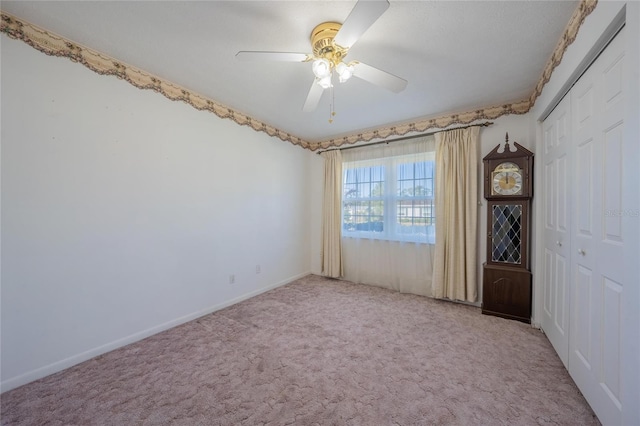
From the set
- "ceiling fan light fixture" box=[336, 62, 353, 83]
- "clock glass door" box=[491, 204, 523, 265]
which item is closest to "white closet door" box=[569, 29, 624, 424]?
"clock glass door" box=[491, 204, 523, 265]

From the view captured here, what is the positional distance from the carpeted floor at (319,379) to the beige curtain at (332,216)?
4.82 ft

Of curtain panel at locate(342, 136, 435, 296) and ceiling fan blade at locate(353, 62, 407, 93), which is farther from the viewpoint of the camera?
curtain panel at locate(342, 136, 435, 296)

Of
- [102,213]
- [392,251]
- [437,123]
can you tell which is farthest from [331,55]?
[392,251]

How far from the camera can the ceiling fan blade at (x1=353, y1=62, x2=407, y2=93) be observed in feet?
5.55

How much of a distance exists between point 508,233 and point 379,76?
7.52 feet

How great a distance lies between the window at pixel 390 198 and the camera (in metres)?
3.34

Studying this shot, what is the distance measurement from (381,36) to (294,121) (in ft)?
6.05

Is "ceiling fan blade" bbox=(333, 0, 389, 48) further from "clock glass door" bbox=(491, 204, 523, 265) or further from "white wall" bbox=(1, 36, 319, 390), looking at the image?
"clock glass door" bbox=(491, 204, 523, 265)

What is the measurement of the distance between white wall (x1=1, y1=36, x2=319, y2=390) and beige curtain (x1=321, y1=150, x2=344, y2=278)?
4.81 ft

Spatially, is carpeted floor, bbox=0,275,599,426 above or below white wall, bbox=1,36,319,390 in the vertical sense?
below

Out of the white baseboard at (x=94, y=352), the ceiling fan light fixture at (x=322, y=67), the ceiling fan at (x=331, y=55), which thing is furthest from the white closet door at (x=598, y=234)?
the white baseboard at (x=94, y=352)

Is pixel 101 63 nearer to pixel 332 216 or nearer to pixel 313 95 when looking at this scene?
pixel 313 95

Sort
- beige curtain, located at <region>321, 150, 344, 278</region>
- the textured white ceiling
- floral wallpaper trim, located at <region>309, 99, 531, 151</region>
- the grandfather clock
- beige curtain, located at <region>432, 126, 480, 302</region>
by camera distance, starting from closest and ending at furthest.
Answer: the textured white ceiling → the grandfather clock → floral wallpaper trim, located at <region>309, 99, 531, 151</region> → beige curtain, located at <region>432, 126, 480, 302</region> → beige curtain, located at <region>321, 150, 344, 278</region>

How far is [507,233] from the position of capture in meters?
2.70
